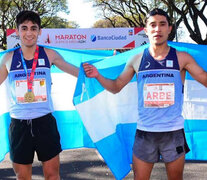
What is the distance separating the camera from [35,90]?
337 centimetres

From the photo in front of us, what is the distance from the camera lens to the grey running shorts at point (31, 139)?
132 inches

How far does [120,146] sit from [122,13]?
35.7m

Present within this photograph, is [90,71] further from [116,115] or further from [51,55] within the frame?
[116,115]

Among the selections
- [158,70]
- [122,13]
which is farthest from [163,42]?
[122,13]

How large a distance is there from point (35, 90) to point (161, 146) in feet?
Answer: 4.33

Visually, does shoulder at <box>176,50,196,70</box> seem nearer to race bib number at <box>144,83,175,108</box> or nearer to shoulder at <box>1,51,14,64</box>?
race bib number at <box>144,83,175,108</box>

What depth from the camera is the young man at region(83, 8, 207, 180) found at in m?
3.15

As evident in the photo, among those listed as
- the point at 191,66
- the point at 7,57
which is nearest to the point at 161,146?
the point at 191,66

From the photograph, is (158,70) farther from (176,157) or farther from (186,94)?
(186,94)

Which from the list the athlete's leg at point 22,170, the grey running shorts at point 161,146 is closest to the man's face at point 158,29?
the grey running shorts at point 161,146

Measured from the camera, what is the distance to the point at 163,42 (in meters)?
3.17

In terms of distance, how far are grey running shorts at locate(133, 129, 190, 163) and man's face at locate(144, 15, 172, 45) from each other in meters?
0.85

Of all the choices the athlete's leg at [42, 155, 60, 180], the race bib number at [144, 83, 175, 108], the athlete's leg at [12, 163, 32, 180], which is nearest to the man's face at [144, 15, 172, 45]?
the race bib number at [144, 83, 175, 108]

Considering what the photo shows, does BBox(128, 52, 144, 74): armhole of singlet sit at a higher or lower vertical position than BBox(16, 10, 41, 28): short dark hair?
lower
